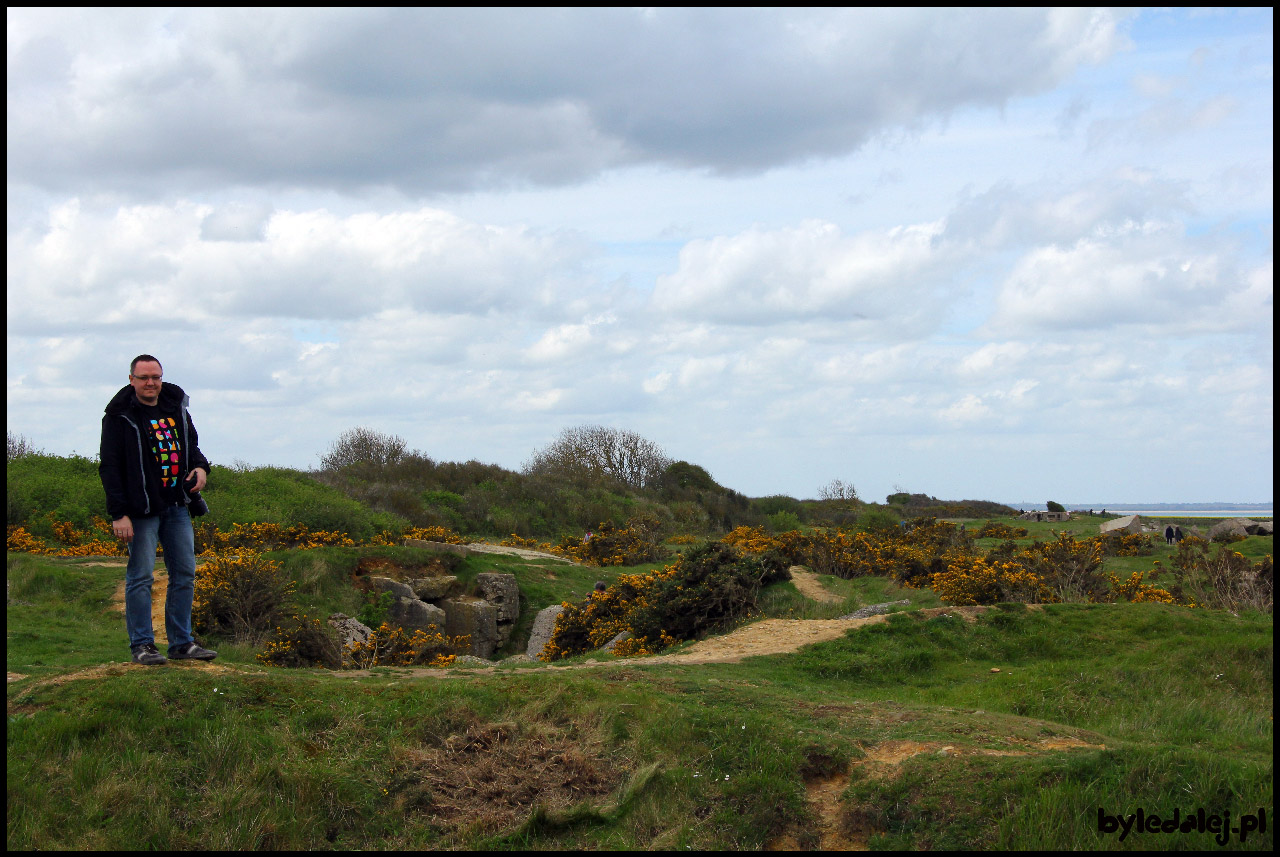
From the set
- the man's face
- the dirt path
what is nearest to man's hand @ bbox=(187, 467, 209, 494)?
the man's face

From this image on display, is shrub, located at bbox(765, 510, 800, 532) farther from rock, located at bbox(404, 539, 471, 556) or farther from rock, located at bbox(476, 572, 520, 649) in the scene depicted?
rock, located at bbox(476, 572, 520, 649)

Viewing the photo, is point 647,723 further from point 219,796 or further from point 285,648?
point 285,648

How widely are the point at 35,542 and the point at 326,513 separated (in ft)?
19.7

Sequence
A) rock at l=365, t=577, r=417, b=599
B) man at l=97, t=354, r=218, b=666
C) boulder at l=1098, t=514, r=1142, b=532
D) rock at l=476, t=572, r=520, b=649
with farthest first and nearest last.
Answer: boulder at l=1098, t=514, r=1142, b=532
rock at l=476, t=572, r=520, b=649
rock at l=365, t=577, r=417, b=599
man at l=97, t=354, r=218, b=666

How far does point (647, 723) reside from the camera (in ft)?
20.1

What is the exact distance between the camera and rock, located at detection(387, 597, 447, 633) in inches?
597

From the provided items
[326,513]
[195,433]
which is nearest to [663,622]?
[195,433]

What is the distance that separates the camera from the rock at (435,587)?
16219 mm

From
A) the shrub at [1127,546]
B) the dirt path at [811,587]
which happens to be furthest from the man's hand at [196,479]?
the shrub at [1127,546]

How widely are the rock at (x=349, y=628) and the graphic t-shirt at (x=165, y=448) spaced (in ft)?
21.4

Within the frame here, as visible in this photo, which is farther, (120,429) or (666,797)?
(120,429)

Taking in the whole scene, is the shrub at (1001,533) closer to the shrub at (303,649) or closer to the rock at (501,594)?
the rock at (501,594)

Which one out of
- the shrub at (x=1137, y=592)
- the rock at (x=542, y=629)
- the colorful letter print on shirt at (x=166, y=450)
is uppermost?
the colorful letter print on shirt at (x=166, y=450)

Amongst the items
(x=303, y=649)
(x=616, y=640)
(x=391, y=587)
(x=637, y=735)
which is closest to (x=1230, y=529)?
(x=616, y=640)
